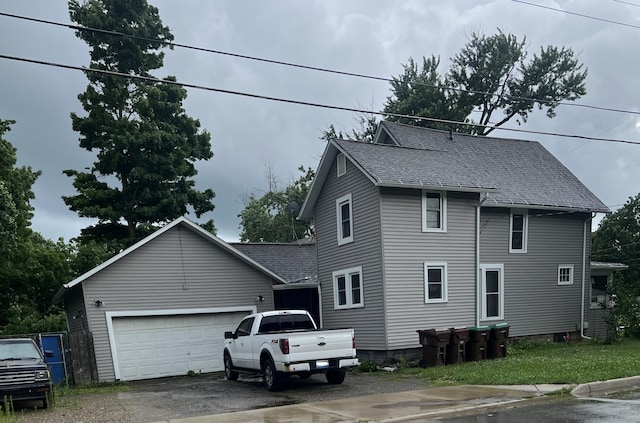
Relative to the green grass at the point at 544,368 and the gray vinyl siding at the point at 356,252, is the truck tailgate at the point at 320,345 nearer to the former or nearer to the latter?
the green grass at the point at 544,368

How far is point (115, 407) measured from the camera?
39.5 ft

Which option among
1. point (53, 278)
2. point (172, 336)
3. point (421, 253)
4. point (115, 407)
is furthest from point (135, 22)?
point (115, 407)

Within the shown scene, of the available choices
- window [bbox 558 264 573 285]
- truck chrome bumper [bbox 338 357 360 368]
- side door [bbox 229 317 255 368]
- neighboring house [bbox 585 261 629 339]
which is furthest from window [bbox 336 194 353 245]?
neighboring house [bbox 585 261 629 339]

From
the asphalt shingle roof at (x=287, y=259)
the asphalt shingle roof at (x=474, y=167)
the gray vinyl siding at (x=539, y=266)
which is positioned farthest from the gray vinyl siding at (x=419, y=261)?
the asphalt shingle roof at (x=287, y=259)

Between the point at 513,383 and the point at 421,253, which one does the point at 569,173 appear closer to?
the point at 421,253

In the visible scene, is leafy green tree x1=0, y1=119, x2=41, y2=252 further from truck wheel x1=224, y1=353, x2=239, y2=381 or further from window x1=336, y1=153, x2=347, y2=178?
window x1=336, y1=153, x2=347, y2=178

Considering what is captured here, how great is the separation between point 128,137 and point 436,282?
60.7 ft

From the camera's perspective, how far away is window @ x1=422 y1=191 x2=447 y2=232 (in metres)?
17.9

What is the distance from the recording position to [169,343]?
18.9 m

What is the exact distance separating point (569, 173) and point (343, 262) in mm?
11140

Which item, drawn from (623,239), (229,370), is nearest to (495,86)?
(623,239)

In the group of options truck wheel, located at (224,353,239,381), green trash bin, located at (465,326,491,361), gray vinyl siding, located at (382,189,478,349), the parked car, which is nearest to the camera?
the parked car

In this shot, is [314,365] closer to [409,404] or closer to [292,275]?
[409,404]

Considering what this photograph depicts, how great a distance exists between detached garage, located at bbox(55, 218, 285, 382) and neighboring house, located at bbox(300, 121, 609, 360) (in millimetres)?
3506
